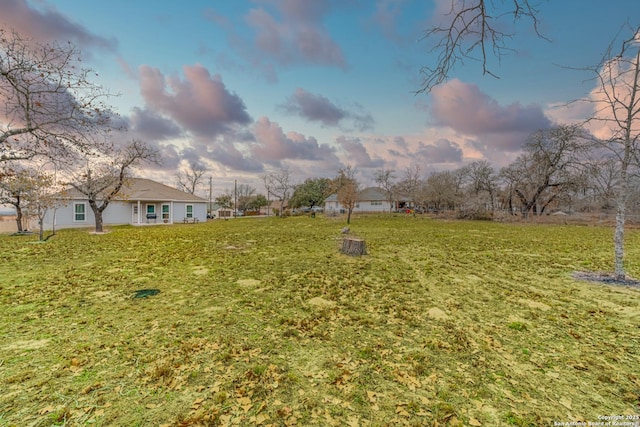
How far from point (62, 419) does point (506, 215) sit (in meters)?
34.8

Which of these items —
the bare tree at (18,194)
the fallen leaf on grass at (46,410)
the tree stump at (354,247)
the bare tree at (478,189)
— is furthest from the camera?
the bare tree at (478,189)

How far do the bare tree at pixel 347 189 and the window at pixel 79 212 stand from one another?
21367 mm

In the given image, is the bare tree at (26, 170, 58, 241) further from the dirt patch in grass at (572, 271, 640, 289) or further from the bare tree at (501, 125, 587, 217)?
the bare tree at (501, 125, 587, 217)

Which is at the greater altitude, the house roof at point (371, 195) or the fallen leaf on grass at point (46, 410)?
the house roof at point (371, 195)

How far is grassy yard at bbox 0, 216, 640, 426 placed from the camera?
2.14 meters

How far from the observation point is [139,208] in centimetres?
2258

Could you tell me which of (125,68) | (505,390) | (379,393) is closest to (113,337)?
(379,393)

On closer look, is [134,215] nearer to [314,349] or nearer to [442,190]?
[314,349]

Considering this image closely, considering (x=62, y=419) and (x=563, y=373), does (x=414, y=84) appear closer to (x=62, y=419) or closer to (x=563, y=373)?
(x=563, y=373)

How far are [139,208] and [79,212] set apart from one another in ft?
12.6

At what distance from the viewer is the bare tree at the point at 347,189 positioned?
84.5 ft

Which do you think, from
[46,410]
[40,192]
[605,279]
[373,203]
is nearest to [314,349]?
[46,410]

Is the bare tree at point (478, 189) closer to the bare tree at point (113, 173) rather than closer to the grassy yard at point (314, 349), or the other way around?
the grassy yard at point (314, 349)

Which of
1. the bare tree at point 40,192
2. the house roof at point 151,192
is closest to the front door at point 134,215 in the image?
the house roof at point 151,192
